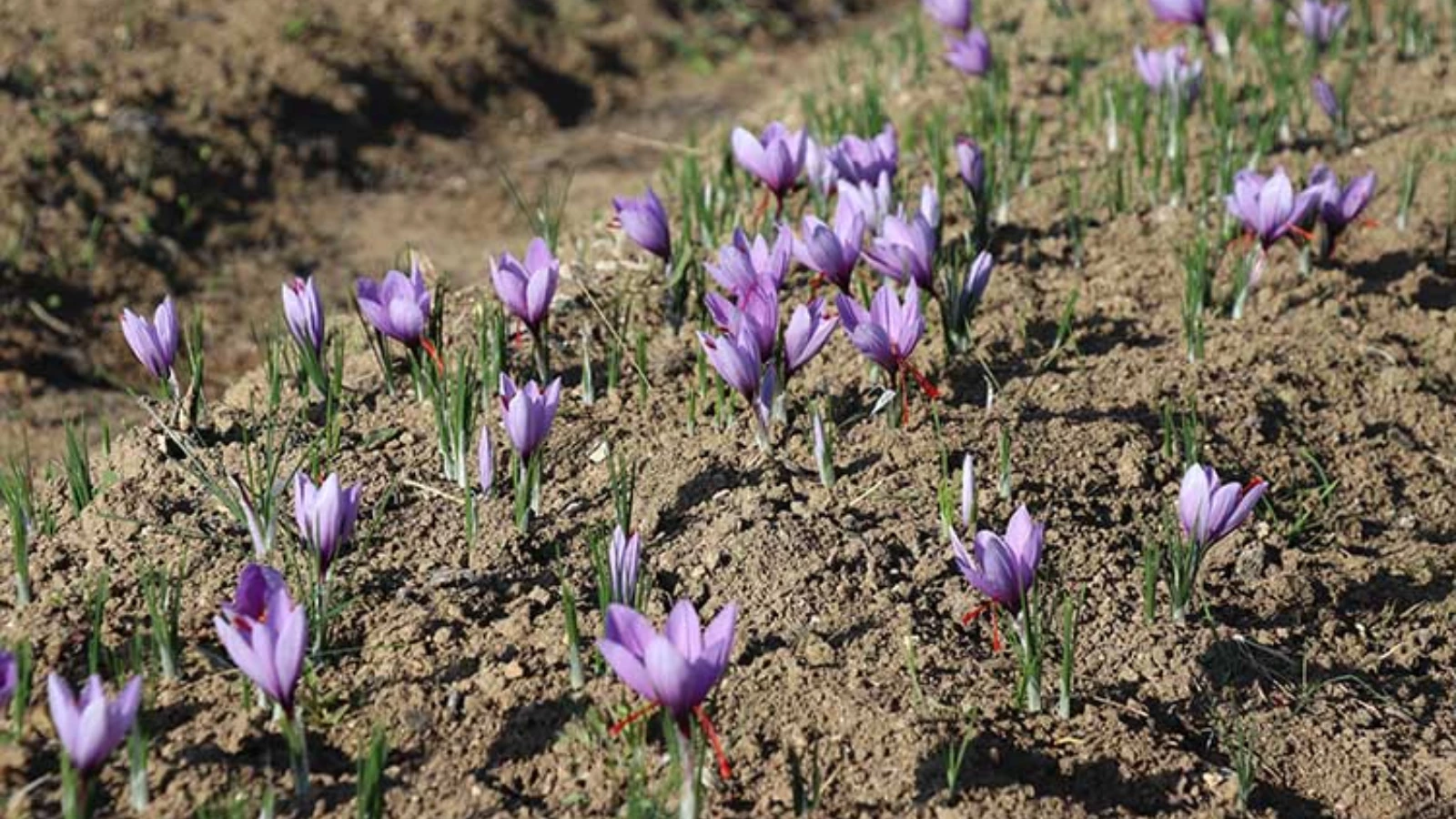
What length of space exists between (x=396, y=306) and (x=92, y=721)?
1182mm

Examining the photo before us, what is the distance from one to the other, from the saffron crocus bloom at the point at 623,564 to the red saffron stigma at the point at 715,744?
0.22 meters

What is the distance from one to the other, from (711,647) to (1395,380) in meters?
2.01

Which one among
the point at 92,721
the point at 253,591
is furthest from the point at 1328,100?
the point at 92,721

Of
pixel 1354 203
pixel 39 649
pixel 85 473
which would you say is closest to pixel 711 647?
pixel 39 649

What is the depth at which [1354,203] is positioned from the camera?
13.4 ft

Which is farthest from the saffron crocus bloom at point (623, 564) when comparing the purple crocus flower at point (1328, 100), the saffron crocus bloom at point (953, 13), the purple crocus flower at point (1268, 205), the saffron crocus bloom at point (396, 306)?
the saffron crocus bloom at point (953, 13)

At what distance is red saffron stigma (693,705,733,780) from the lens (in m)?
2.55

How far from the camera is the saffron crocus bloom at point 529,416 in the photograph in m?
3.13

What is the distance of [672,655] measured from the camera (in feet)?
7.93

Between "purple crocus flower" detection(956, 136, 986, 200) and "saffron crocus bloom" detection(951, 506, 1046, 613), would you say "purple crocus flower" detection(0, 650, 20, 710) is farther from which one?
"purple crocus flower" detection(956, 136, 986, 200)

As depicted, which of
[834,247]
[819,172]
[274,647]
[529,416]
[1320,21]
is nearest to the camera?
[274,647]

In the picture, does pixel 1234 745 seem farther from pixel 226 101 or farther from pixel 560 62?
pixel 560 62

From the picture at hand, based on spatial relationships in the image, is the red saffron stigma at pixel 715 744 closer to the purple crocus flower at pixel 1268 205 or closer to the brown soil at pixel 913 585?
the brown soil at pixel 913 585

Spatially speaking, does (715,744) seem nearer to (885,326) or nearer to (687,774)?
(687,774)
